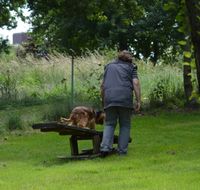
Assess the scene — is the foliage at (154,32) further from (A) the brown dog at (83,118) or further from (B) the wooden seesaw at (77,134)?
(B) the wooden seesaw at (77,134)

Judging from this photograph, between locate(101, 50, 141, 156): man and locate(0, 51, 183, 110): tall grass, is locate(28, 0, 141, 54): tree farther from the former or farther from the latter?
locate(101, 50, 141, 156): man

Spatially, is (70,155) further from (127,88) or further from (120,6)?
(120,6)

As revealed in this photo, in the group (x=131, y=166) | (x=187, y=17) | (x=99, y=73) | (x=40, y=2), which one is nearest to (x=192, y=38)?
(x=187, y=17)

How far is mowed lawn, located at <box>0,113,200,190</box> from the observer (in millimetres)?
7121

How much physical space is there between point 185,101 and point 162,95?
884 mm

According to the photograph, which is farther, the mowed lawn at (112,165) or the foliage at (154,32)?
the foliage at (154,32)

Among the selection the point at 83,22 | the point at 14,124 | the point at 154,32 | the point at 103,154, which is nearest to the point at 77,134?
the point at 103,154

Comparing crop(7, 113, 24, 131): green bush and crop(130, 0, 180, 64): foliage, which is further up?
crop(130, 0, 180, 64): foliage

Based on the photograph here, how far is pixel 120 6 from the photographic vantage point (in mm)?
18062

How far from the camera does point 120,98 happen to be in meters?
10.0

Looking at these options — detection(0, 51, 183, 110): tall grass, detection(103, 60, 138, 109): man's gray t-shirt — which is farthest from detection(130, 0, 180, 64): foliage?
detection(103, 60, 138, 109): man's gray t-shirt

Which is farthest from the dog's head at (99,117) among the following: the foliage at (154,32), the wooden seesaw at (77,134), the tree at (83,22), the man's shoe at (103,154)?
the foliage at (154,32)

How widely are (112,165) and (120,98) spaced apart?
5.19 feet

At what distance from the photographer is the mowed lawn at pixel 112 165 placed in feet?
23.4
